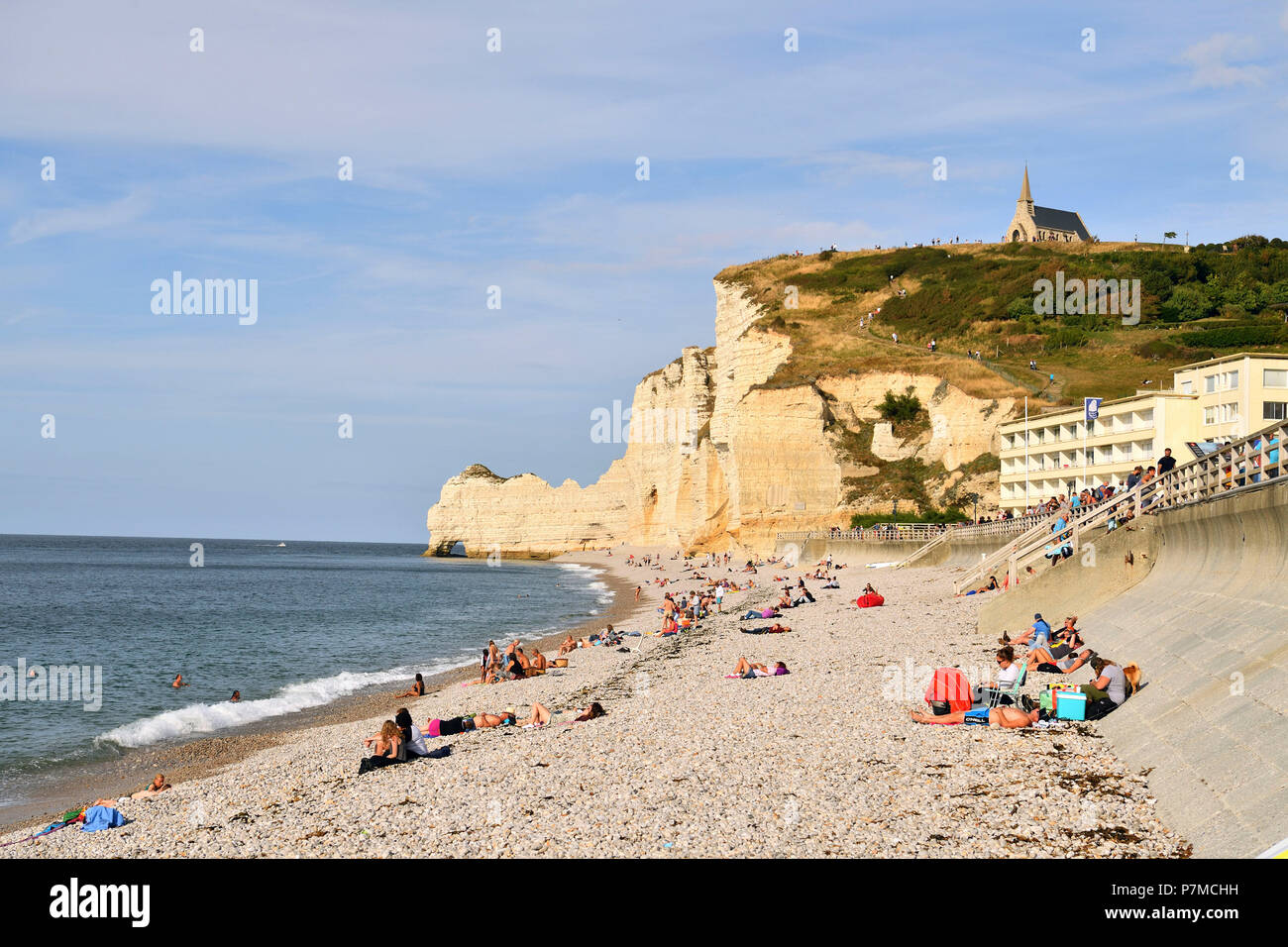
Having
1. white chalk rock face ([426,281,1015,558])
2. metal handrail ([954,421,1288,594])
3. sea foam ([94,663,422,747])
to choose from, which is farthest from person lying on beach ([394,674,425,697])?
white chalk rock face ([426,281,1015,558])

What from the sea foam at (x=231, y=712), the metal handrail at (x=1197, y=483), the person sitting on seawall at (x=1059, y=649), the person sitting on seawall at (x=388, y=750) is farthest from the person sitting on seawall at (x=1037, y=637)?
the sea foam at (x=231, y=712)

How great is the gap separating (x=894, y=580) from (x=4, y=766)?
1128 inches

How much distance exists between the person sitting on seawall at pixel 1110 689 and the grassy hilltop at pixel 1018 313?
1859 inches

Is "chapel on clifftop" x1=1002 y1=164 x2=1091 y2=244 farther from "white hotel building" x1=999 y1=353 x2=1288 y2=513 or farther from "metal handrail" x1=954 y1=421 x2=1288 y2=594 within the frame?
"metal handrail" x1=954 y1=421 x2=1288 y2=594

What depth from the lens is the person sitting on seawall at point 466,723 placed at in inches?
594

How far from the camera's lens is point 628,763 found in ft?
37.5

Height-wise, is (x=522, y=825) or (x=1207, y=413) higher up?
(x=1207, y=413)

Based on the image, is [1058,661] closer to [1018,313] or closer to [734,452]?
[734,452]

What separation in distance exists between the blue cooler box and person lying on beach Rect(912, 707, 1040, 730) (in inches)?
11.8

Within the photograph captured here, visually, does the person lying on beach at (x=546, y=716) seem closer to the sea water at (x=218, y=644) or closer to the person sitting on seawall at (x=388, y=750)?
the person sitting on seawall at (x=388, y=750)

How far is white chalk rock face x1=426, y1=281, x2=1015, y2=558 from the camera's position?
2377 inches

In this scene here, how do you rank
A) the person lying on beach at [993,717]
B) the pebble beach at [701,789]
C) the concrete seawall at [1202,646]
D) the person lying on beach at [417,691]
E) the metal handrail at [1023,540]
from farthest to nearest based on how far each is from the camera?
the metal handrail at [1023,540] → the person lying on beach at [417,691] → the person lying on beach at [993,717] → the pebble beach at [701,789] → the concrete seawall at [1202,646]
